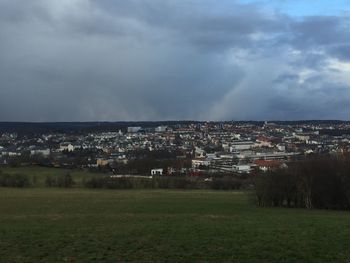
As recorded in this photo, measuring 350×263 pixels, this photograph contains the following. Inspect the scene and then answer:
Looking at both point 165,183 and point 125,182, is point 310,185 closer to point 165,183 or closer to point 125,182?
point 165,183

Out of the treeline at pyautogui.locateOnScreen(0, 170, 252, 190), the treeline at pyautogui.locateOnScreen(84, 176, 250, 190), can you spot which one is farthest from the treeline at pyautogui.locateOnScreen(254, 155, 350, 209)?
the treeline at pyautogui.locateOnScreen(0, 170, 252, 190)

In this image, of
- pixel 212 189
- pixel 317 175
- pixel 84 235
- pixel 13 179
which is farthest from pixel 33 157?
pixel 84 235

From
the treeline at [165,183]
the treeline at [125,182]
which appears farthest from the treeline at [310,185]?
the treeline at [125,182]

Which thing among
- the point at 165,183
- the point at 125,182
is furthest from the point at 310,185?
the point at 125,182

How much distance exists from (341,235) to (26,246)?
425 inches

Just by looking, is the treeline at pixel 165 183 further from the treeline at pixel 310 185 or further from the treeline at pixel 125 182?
the treeline at pixel 310 185

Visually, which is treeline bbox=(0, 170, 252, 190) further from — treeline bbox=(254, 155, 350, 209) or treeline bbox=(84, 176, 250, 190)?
treeline bbox=(254, 155, 350, 209)

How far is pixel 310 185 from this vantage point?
5000cm

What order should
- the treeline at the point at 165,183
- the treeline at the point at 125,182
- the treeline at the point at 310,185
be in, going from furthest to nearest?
the treeline at the point at 125,182
the treeline at the point at 165,183
the treeline at the point at 310,185

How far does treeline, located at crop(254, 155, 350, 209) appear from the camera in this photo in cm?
4984

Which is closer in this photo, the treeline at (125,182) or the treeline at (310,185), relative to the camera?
the treeline at (310,185)

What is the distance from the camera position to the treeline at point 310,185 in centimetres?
4984

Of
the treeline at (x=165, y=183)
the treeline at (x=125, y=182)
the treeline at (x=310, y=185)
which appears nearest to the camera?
the treeline at (x=310, y=185)

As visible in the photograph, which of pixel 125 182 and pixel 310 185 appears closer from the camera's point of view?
pixel 310 185
